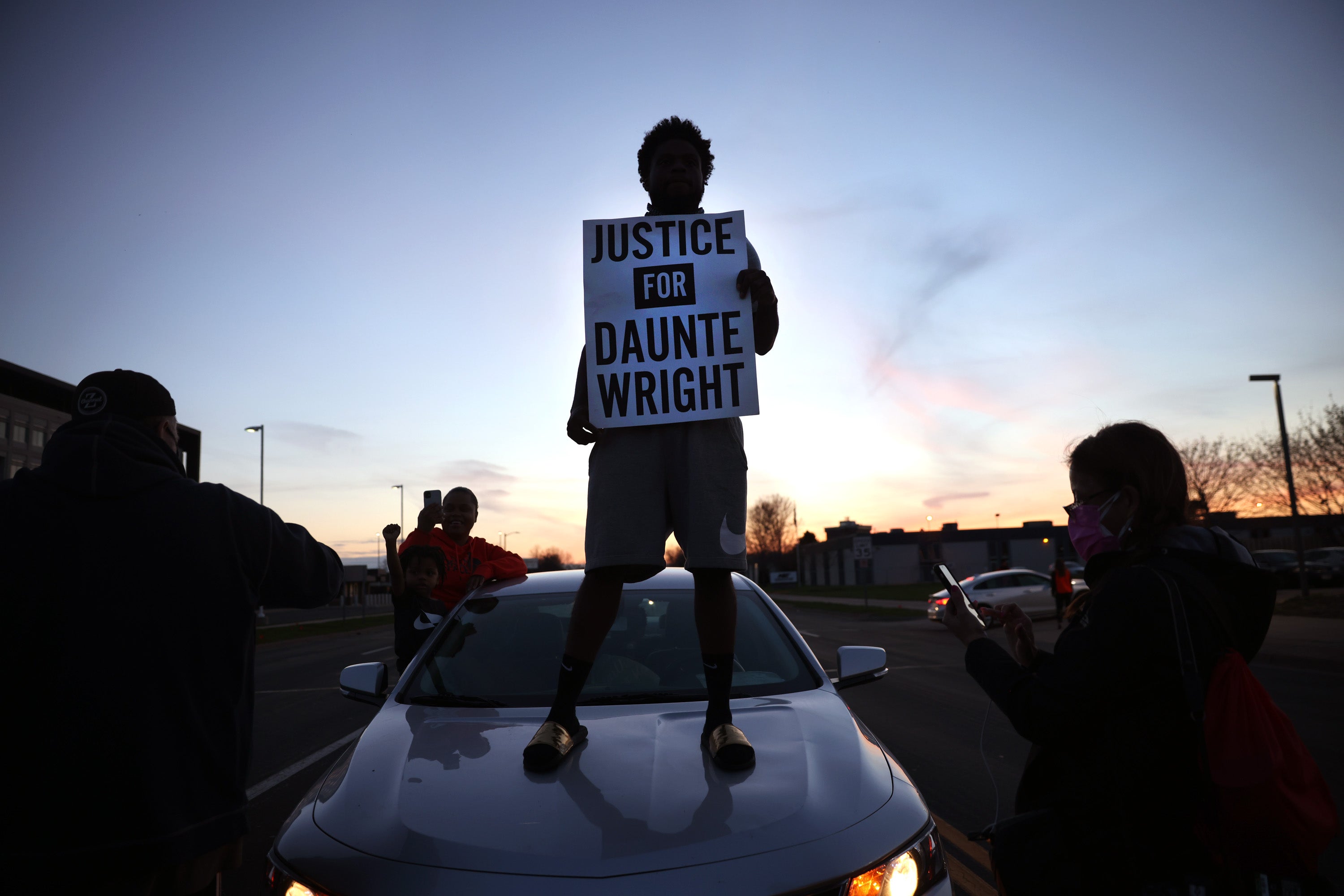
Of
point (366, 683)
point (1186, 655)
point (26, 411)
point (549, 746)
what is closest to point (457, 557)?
point (366, 683)

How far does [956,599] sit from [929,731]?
5209 millimetres

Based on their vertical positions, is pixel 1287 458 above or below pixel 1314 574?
above

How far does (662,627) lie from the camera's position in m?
3.19

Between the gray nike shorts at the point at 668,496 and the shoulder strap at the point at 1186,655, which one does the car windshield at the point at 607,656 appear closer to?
the gray nike shorts at the point at 668,496

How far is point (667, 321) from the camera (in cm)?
253

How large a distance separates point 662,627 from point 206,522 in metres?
1.85

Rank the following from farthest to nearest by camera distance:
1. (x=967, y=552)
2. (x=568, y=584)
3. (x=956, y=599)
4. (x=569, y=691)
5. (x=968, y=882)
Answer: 1. (x=967, y=552)
2. (x=568, y=584)
3. (x=968, y=882)
4. (x=569, y=691)
5. (x=956, y=599)

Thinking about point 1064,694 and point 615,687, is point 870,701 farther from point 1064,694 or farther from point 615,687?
point 1064,694

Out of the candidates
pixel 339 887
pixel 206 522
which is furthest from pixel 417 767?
pixel 206 522

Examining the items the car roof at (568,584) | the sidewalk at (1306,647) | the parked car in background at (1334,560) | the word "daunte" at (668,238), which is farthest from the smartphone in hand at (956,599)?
the parked car in background at (1334,560)

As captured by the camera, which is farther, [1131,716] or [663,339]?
[663,339]

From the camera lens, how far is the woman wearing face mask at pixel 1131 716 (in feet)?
5.22

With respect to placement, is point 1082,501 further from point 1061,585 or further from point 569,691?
point 1061,585

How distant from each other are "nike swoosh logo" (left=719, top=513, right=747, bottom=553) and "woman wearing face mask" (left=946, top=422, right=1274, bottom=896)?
2.66 feet
